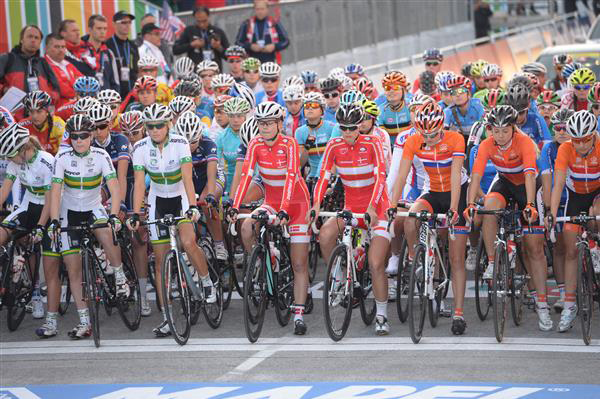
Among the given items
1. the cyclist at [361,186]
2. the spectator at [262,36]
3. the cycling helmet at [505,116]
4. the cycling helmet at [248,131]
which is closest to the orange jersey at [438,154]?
the cyclist at [361,186]

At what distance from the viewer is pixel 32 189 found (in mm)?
12234

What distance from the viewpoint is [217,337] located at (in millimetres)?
11703

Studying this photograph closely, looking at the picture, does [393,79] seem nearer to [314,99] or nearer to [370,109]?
[314,99]

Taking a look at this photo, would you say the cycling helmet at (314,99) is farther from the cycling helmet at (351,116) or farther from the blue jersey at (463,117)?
the cycling helmet at (351,116)

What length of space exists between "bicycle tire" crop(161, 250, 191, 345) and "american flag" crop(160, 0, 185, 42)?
36.2 ft

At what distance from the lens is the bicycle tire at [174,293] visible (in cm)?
1108

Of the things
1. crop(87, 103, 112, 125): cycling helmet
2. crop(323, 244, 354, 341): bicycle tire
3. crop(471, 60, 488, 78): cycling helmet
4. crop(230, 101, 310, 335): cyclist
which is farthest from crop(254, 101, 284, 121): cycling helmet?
crop(471, 60, 488, 78): cycling helmet

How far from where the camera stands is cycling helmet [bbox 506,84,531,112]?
12039 mm

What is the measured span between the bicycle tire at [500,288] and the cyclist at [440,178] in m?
0.47

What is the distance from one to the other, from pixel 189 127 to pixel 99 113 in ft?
3.02

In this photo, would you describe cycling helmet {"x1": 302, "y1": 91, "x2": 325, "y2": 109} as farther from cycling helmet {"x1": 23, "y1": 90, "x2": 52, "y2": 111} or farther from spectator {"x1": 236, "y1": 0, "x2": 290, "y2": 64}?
spectator {"x1": 236, "y1": 0, "x2": 290, "y2": 64}

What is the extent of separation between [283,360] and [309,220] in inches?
54.1

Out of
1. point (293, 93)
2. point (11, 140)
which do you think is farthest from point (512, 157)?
point (11, 140)

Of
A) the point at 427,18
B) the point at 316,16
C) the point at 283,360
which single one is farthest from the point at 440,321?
the point at 427,18
